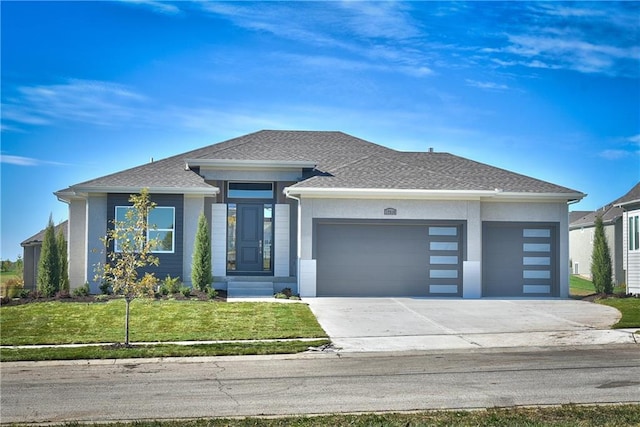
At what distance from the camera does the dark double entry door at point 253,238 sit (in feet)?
77.3

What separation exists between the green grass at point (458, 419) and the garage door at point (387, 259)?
1331 cm

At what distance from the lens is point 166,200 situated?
22.5 metres

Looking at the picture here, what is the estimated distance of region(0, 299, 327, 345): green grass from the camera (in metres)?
15.0

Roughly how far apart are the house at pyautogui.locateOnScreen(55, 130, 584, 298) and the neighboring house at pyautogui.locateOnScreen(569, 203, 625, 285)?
10108mm

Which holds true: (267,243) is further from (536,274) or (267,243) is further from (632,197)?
(632,197)

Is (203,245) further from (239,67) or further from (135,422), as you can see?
(135,422)

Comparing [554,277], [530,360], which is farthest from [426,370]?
[554,277]

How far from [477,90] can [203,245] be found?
10.6 meters

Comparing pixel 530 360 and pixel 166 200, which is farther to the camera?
pixel 166 200

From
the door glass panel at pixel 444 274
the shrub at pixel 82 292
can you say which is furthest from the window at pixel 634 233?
the shrub at pixel 82 292

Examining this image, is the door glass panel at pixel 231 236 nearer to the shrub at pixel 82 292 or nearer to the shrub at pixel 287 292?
the shrub at pixel 287 292

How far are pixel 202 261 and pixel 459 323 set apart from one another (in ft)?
28.0

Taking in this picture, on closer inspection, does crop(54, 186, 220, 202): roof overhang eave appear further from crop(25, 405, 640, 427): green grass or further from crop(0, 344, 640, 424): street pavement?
crop(25, 405, 640, 427): green grass

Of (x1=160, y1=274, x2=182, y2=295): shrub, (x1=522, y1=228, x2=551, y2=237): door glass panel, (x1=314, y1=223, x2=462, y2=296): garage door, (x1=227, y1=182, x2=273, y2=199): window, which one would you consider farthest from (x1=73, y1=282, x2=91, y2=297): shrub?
(x1=522, y1=228, x2=551, y2=237): door glass panel
